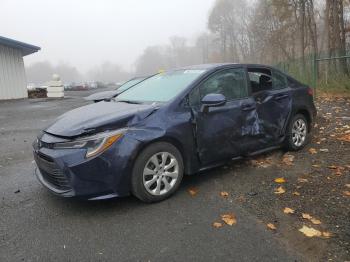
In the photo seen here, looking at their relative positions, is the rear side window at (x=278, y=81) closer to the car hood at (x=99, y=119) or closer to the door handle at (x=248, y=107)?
the door handle at (x=248, y=107)

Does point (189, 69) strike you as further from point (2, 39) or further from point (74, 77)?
point (74, 77)

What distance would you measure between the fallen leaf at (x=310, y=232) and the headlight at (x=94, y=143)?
2096 mm

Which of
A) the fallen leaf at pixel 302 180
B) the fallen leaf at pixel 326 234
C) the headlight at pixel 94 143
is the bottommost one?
the fallen leaf at pixel 326 234

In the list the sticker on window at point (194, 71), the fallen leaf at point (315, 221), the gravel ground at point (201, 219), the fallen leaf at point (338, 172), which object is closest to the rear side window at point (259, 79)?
the sticker on window at point (194, 71)

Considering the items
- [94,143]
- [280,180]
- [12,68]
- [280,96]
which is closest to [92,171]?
[94,143]

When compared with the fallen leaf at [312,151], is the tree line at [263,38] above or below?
above

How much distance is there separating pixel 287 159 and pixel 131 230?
3122mm

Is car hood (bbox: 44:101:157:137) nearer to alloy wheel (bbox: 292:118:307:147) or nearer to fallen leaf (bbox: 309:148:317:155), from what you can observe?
alloy wheel (bbox: 292:118:307:147)

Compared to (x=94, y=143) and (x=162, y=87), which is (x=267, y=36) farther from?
(x=94, y=143)

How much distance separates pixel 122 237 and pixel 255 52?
57.5 m

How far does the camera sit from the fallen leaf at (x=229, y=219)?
12.7ft

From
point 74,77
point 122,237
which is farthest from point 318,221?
point 74,77

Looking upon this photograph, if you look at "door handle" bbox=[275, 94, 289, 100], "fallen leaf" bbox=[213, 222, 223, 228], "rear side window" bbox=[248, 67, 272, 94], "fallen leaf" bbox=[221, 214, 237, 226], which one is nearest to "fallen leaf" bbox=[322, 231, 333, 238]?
"fallen leaf" bbox=[221, 214, 237, 226]

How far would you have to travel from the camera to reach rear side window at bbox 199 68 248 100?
507 centimetres
